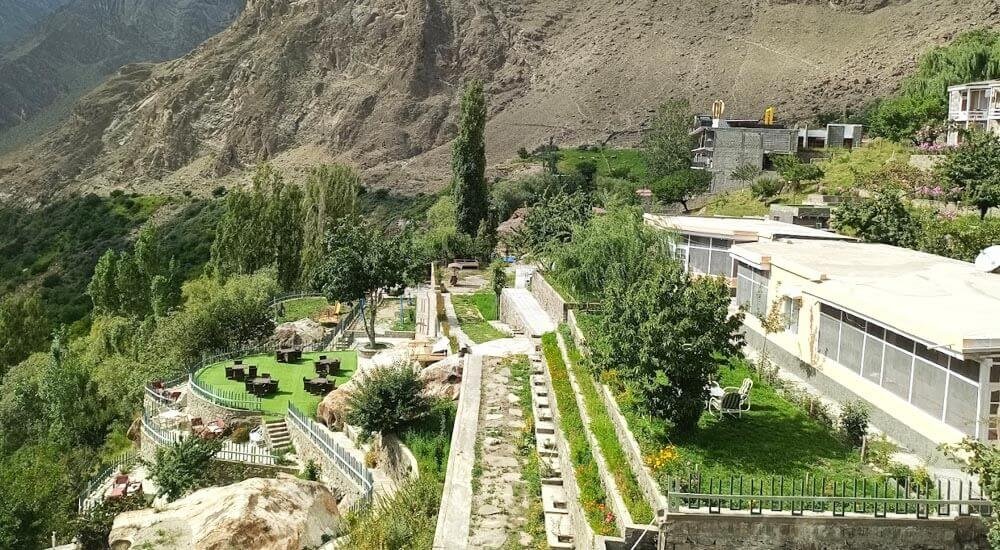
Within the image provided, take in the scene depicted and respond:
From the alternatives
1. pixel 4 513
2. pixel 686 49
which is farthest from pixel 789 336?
pixel 686 49

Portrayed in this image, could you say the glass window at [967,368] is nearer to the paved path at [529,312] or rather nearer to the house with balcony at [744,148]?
the paved path at [529,312]

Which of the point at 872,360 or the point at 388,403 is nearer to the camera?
the point at 872,360

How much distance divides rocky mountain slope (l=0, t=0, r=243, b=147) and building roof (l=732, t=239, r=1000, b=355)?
131 meters

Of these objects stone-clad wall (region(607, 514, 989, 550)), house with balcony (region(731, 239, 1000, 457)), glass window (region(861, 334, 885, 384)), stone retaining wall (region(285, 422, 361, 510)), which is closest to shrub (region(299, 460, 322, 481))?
stone retaining wall (region(285, 422, 361, 510))

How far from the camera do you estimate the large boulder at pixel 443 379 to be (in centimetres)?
1549

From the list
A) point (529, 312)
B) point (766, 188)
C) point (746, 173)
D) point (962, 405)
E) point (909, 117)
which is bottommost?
point (529, 312)

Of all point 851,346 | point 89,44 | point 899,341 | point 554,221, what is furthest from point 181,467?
point 89,44

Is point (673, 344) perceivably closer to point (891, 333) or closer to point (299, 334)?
point (891, 333)

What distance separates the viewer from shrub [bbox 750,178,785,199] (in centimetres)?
3169

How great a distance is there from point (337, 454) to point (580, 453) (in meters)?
5.97

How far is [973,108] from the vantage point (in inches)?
1239

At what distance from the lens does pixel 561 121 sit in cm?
7119

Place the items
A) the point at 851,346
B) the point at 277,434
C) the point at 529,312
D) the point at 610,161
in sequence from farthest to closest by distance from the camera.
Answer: the point at 610,161 < the point at 529,312 < the point at 277,434 < the point at 851,346

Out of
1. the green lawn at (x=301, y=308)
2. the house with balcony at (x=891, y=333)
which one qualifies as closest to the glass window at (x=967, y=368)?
the house with balcony at (x=891, y=333)
